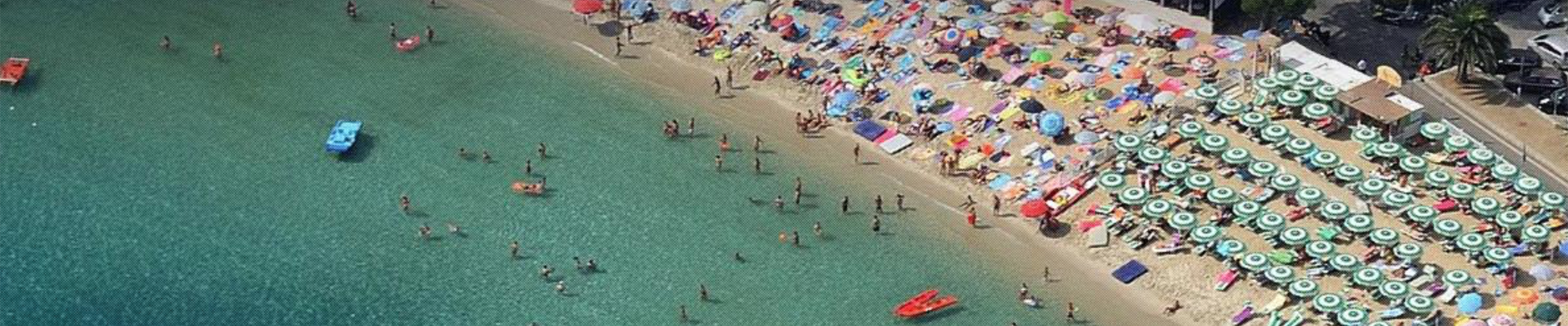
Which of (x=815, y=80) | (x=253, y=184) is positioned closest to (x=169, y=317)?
(x=253, y=184)

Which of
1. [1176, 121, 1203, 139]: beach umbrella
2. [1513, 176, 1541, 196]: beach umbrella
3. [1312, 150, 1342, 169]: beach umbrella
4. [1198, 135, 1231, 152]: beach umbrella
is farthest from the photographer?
[1176, 121, 1203, 139]: beach umbrella

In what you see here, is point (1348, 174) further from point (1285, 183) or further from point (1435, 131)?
point (1435, 131)

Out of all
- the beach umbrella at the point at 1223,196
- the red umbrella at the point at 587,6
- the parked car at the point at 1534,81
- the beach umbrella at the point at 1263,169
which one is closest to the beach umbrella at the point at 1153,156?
the beach umbrella at the point at 1223,196

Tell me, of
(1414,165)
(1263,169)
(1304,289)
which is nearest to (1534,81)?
(1414,165)

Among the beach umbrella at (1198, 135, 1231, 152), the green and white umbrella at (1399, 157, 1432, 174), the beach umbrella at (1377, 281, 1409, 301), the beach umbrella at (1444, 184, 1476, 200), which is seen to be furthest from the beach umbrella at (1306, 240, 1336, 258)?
the beach umbrella at (1198, 135, 1231, 152)

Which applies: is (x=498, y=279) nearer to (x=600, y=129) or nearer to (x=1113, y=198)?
(x=600, y=129)

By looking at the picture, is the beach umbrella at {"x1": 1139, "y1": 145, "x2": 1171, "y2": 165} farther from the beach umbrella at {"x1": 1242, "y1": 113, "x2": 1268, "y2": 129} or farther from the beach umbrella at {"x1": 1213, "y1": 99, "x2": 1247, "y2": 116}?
the beach umbrella at {"x1": 1213, "y1": 99, "x2": 1247, "y2": 116}
